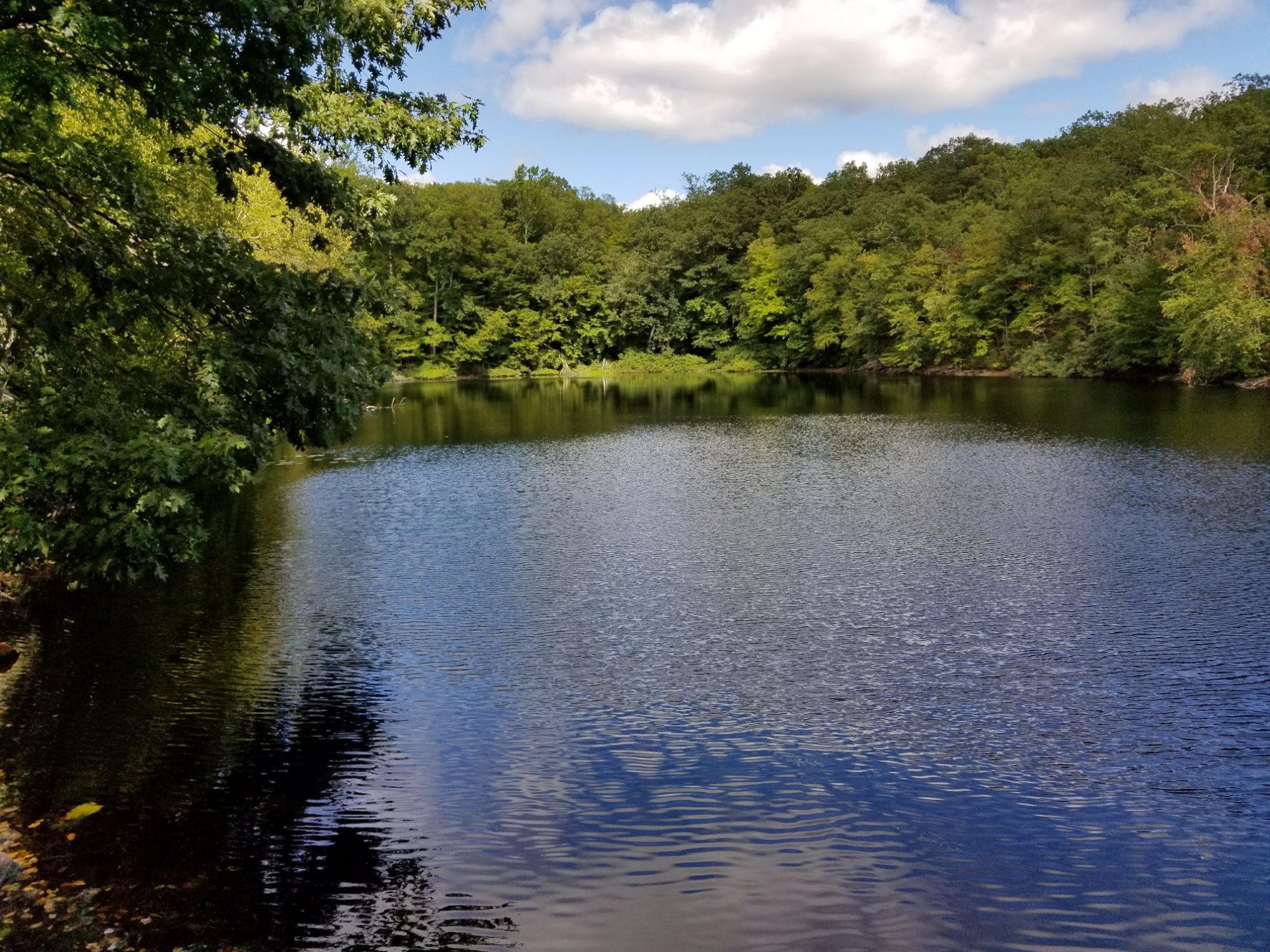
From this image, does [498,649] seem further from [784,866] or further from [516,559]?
[784,866]

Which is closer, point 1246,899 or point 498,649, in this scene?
point 1246,899

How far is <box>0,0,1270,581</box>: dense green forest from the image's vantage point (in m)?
8.53

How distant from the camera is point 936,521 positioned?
778 inches

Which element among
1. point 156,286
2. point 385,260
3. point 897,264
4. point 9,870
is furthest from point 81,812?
point 897,264

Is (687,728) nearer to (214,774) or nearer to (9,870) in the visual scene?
(214,774)

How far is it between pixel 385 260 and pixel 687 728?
38.7 metres

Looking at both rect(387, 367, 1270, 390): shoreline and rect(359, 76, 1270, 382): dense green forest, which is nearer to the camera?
rect(359, 76, 1270, 382): dense green forest

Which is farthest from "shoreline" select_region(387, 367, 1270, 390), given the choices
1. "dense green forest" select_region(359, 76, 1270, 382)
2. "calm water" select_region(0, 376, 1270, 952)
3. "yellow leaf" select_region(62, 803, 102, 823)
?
"yellow leaf" select_region(62, 803, 102, 823)

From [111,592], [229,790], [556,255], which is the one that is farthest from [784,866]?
[556,255]

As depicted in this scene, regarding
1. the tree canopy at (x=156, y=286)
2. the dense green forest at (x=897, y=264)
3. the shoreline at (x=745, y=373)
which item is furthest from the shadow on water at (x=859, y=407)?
the tree canopy at (x=156, y=286)

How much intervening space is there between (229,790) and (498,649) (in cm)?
461

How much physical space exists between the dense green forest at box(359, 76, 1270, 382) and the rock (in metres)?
37.9

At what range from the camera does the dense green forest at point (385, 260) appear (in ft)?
28.0

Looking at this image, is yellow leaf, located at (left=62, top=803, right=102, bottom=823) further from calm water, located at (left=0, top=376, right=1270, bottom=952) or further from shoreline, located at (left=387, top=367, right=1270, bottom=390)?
shoreline, located at (left=387, top=367, right=1270, bottom=390)
